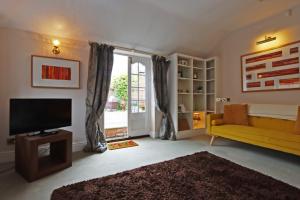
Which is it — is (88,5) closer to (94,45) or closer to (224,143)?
(94,45)

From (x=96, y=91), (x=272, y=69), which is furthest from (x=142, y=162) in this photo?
(x=272, y=69)

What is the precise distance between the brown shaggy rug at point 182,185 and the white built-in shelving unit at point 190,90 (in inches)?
78.6

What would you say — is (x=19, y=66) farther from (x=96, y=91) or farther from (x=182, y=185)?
(x=182, y=185)

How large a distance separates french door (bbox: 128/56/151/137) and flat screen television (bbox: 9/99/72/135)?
5.66 feet

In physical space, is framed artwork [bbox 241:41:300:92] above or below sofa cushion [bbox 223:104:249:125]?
above

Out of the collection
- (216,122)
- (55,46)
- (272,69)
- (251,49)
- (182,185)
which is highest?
(251,49)

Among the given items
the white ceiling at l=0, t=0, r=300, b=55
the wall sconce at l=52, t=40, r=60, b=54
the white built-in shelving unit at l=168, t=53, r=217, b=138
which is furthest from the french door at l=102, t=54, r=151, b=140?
the wall sconce at l=52, t=40, r=60, b=54

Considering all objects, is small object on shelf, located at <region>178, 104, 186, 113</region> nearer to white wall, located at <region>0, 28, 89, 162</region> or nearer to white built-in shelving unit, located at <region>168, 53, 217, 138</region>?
white built-in shelving unit, located at <region>168, 53, 217, 138</region>

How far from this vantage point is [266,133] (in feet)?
9.32

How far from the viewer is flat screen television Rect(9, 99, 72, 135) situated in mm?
2238

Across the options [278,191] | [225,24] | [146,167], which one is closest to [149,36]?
[225,24]

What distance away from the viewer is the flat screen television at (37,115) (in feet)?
7.34

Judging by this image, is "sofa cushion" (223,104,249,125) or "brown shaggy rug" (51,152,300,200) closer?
"brown shaggy rug" (51,152,300,200)

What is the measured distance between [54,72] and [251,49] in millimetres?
4194
